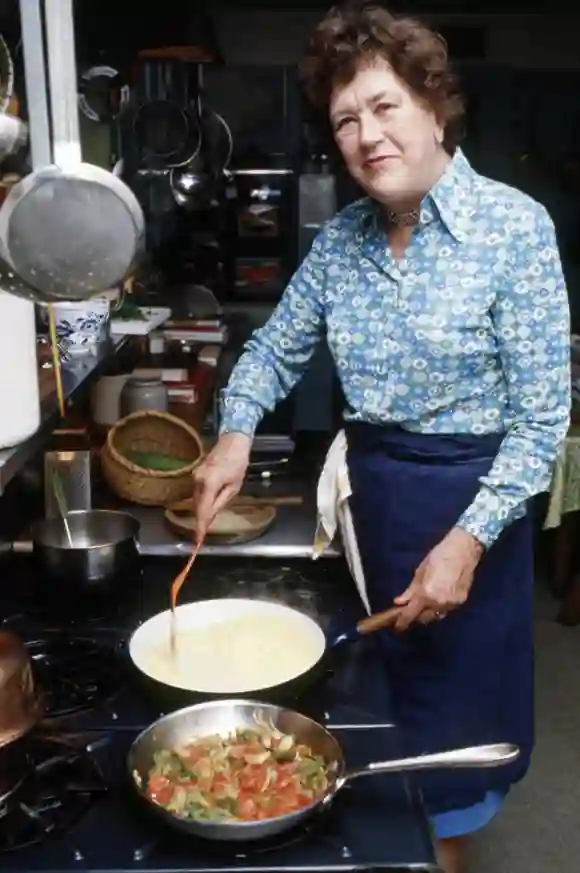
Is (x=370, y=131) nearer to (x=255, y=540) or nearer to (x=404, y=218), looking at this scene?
(x=404, y=218)

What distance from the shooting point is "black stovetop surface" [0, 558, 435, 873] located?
3.25 ft

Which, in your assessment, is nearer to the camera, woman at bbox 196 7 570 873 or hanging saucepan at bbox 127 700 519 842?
hanging saucepan at bbox 127 700 519 842

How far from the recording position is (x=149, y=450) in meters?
2.27

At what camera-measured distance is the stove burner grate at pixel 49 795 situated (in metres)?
1.02

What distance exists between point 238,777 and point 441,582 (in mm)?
393

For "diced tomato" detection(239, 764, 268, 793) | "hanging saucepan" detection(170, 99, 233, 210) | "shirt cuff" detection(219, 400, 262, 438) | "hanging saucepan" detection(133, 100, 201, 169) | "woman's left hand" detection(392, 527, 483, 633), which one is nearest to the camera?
"diced tomato" detection(239, 764, 268, 793)

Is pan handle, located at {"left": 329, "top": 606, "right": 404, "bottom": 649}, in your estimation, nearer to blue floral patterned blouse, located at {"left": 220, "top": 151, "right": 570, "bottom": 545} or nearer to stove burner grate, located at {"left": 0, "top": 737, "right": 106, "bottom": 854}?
blue floral patterned blouse, located at {"left": 220, "top": 151, "right": 570, "bottom": 545}

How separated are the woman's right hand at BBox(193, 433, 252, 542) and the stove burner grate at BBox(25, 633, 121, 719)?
23 centimetres

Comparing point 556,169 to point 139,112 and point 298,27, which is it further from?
point 139,112

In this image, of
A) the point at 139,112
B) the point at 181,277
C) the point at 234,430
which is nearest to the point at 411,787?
the point at 234,430

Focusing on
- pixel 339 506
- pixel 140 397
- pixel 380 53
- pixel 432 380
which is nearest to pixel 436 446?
pixel 432 380

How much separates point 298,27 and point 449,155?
189 inches

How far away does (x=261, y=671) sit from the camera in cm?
134

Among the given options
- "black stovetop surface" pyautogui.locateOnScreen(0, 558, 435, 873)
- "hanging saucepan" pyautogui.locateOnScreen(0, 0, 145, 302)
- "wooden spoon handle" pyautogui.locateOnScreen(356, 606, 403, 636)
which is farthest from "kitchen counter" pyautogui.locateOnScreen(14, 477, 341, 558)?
"hanging saucepan" pyautogui.locateOnScreen(0, 0, 145, 302)
